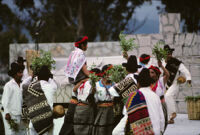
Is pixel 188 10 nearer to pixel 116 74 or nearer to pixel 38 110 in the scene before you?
pixel 116 74

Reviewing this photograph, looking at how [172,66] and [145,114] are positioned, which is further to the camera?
[172,66]

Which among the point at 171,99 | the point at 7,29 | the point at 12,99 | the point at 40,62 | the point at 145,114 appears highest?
the point at 7,29

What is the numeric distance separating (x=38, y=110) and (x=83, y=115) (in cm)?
75

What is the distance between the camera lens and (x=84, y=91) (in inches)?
274

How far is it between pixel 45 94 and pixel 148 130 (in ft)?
7.73

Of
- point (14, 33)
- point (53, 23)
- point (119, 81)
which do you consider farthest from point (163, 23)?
point (14, 33)

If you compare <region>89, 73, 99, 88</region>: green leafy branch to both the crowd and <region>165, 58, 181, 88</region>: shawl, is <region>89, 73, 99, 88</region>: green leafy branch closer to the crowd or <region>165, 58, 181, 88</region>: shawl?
the crowd

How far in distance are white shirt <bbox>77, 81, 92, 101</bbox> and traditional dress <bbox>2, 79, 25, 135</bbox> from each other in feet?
3.64

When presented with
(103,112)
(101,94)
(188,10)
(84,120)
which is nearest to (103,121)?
(103,112)

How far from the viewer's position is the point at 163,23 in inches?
540

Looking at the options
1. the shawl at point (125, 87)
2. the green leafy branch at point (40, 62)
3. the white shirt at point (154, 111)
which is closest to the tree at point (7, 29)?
the green leafy branch at point (40, 62)

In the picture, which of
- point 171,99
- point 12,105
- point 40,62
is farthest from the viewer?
point 171,99

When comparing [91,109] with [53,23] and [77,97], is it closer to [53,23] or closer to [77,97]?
[77,97]

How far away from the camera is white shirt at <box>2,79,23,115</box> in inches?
288
